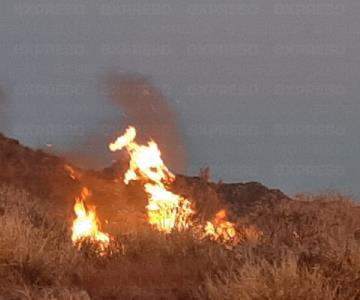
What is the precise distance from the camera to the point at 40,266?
46.0 feet

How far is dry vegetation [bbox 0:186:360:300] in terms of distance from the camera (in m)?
11.9

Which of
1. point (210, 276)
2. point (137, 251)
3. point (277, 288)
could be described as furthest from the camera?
point (137, 251)

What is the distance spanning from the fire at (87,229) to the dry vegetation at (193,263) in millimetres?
311

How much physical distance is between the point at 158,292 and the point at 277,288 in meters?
3.26

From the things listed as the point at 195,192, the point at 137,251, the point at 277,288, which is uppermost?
the point at 195,192

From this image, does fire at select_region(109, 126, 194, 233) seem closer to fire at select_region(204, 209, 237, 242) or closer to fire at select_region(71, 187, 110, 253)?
fire at select_region(204, 209, 237, 242)

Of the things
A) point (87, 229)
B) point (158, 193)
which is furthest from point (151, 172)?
point (87, 229)

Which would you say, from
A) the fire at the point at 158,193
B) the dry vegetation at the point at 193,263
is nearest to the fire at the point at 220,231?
the fire at the point at 158,193

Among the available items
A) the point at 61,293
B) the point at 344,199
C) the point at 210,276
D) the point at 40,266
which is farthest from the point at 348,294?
the point at 344,199

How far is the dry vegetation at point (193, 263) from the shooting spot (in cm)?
1187

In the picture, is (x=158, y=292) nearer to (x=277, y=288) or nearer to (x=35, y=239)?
(x=35, y=239)

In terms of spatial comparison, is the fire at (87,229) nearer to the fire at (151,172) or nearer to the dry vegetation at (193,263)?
the dry vegetation at (193,263)

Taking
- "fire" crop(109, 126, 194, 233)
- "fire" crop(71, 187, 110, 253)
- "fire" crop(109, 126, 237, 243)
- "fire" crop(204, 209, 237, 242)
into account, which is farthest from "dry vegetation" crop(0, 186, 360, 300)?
"fire" crop(109, 126, 194, 233)

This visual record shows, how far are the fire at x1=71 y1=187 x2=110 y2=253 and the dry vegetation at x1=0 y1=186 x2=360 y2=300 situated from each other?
1.02 ft
